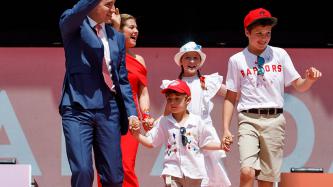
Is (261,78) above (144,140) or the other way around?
above

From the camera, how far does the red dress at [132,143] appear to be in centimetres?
744

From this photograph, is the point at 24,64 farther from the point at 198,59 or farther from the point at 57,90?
the point at 198,59

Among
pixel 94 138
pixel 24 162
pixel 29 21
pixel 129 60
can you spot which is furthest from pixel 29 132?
pixel 94 138

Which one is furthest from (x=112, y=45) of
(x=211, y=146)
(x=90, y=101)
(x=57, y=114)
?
(x=57, y=114)

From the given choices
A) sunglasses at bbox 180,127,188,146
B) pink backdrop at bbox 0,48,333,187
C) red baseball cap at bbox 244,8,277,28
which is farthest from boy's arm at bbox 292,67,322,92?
pink backdrop at bbox 0,48,333,187

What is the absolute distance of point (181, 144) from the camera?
23.7 ft

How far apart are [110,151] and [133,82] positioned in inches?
63.8

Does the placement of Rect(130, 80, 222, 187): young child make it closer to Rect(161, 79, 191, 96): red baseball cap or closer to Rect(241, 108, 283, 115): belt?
Rect(161, 79, 191, 96): red baseball cap

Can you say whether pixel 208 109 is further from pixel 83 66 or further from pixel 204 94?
pixel 83 66

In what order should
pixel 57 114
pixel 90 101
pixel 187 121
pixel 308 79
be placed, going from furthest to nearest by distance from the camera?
pixel 57 114 < pixel 187 121 < pixel 308 79 < pixel 90 101

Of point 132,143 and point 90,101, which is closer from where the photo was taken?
point 90,101

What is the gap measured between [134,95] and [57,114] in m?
1.85

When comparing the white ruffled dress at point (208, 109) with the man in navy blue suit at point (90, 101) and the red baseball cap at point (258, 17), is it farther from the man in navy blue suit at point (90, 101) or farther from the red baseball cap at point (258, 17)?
the man in navy blue suit at point (90, 101)

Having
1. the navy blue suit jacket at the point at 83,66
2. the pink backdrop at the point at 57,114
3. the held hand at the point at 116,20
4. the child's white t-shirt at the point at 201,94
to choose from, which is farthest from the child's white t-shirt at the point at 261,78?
the pink backdrop at the point at 57,114
